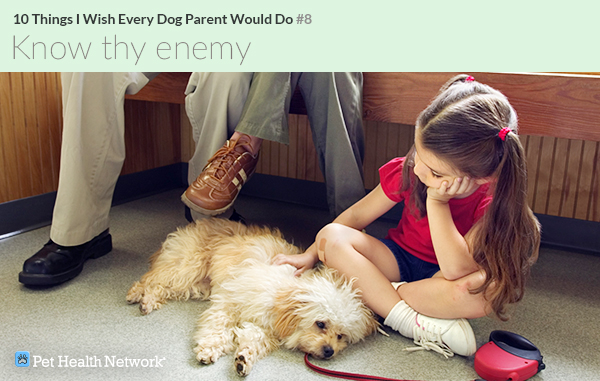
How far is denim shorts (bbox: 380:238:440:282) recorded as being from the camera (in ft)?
4.14

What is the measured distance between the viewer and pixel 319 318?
3.43 feet

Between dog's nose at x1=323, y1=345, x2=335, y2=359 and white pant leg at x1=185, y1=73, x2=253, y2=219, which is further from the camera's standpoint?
white pant leg at x1=185, y1=73, x2=253, y2=219

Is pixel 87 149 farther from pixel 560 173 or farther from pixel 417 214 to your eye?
pixel 560 173

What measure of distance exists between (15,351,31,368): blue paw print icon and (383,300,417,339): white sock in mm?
744

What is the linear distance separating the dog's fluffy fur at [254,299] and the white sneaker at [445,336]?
10cm

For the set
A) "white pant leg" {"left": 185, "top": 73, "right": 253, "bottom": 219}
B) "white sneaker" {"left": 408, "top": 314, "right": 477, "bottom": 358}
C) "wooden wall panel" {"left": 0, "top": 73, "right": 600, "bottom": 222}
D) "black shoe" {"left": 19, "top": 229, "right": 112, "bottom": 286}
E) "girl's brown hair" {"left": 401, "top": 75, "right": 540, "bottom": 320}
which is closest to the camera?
"girl's brown hair" {"left": 401, "top": 75, "right": 540, "bottom": 320}

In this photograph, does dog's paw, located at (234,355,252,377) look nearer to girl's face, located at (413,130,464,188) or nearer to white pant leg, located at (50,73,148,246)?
girl's face, located at (413,130,464,188)

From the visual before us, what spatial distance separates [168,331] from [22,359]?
0.29 m

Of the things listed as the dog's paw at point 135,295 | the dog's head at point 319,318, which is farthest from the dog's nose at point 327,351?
the dog's paw at point 135,295

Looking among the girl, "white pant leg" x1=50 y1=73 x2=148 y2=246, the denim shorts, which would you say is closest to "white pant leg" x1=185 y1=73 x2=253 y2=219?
"white pant leg" x1=50 y1=73 x2=148 y2=246

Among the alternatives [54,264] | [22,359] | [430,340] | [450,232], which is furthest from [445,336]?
[54,264]
